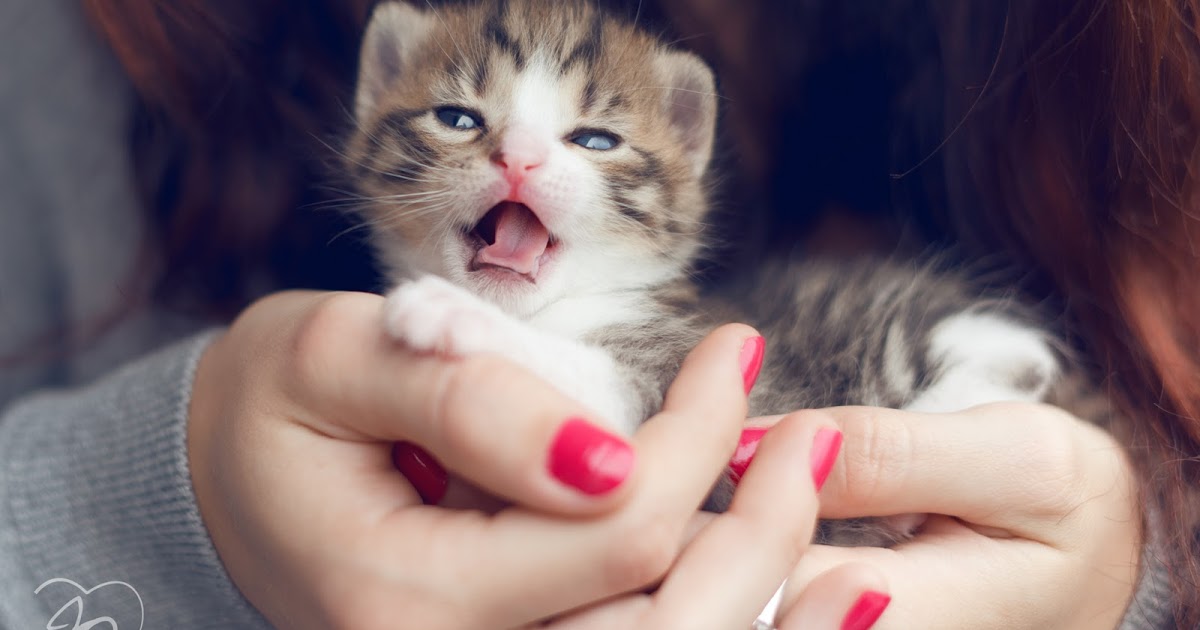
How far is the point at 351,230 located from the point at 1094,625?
115 cm

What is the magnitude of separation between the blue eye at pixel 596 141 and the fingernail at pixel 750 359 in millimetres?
395

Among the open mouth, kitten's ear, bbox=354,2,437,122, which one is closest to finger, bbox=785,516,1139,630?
the open mouth

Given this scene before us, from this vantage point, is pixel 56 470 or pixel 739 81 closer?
pixel 56 470

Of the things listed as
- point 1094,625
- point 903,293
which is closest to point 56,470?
point 903,293

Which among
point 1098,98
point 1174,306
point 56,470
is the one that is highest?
point 1098,98

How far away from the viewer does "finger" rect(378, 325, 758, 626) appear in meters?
0.79

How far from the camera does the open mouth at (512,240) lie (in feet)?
3.75

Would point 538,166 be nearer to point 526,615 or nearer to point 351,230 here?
point 351,230

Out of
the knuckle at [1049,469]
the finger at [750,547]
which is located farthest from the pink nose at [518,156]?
the knuckle at [1049,469]

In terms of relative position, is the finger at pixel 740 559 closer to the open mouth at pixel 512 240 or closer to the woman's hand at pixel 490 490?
the woman's hand at pixel 490 490

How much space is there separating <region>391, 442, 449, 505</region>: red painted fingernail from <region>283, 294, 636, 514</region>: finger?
0.26 feet

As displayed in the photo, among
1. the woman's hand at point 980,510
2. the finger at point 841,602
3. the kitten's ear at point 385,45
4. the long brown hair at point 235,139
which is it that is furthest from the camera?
the long brown hair at point 235,139

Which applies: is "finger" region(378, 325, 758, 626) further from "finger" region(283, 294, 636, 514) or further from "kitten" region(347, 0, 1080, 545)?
"kitten" region(347, 0, 1080, 545)

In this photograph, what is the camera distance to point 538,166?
1093 millimetres
